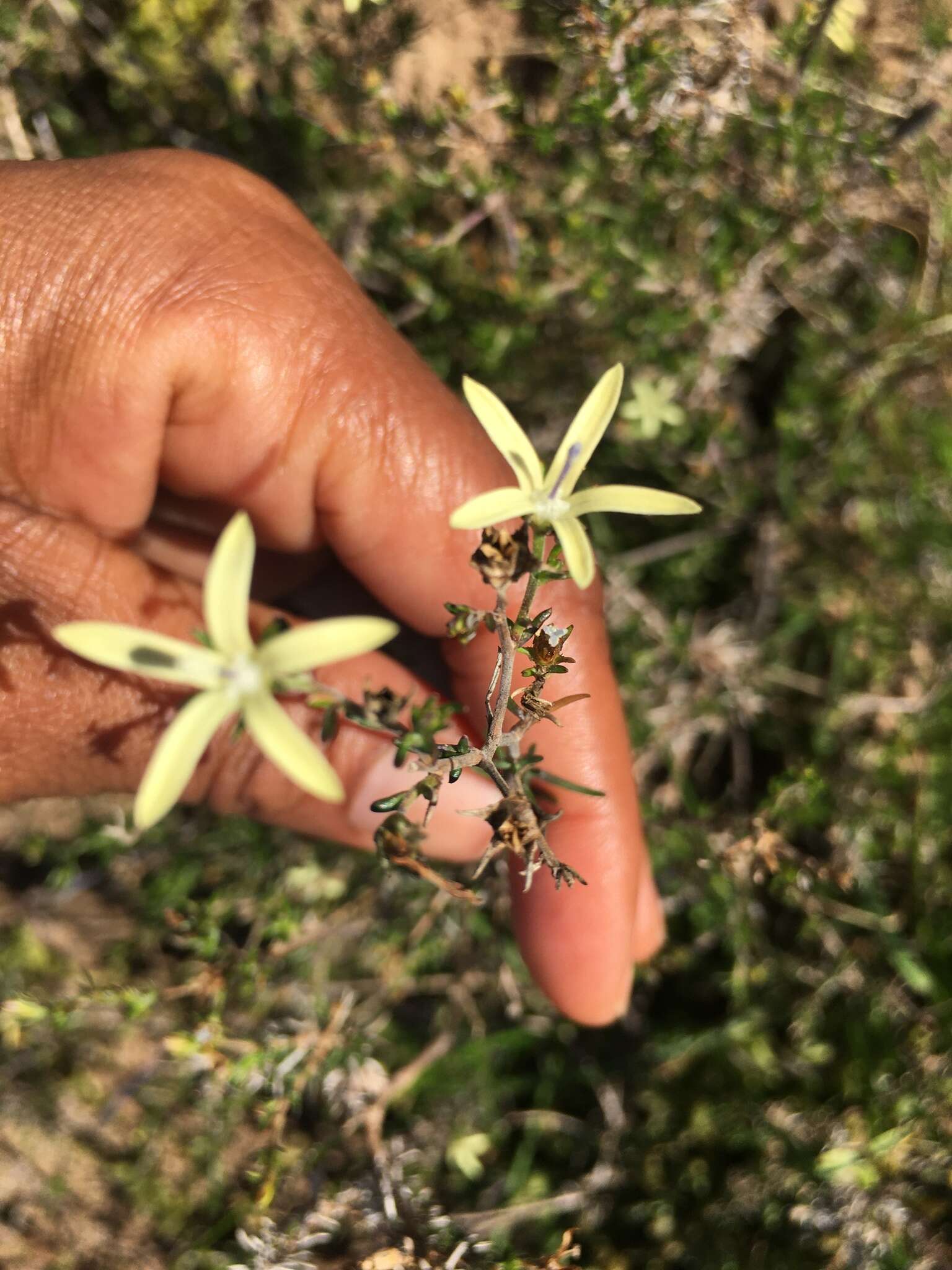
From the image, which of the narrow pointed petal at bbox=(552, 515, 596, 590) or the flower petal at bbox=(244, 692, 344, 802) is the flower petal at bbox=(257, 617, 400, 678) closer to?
the flower petal at bbox=(244, 692, 344, 802)

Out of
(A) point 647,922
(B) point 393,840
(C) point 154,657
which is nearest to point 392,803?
(B) point 393,840

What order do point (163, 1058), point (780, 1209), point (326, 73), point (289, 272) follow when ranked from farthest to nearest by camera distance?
point (163, 1058)
point (780, 1209)
point (326, 73)
point (289, 272)

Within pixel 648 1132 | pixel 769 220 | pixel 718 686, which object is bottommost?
pixel 648 1132

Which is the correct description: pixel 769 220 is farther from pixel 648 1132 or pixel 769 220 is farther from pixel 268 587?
pixel 648 1132

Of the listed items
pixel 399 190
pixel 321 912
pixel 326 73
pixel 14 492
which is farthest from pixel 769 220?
pixel 321 912

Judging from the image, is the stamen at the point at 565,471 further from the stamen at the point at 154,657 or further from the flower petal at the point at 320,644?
the stamen at the point at 154,657

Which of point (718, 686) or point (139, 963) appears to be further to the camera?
point (139, 963)
